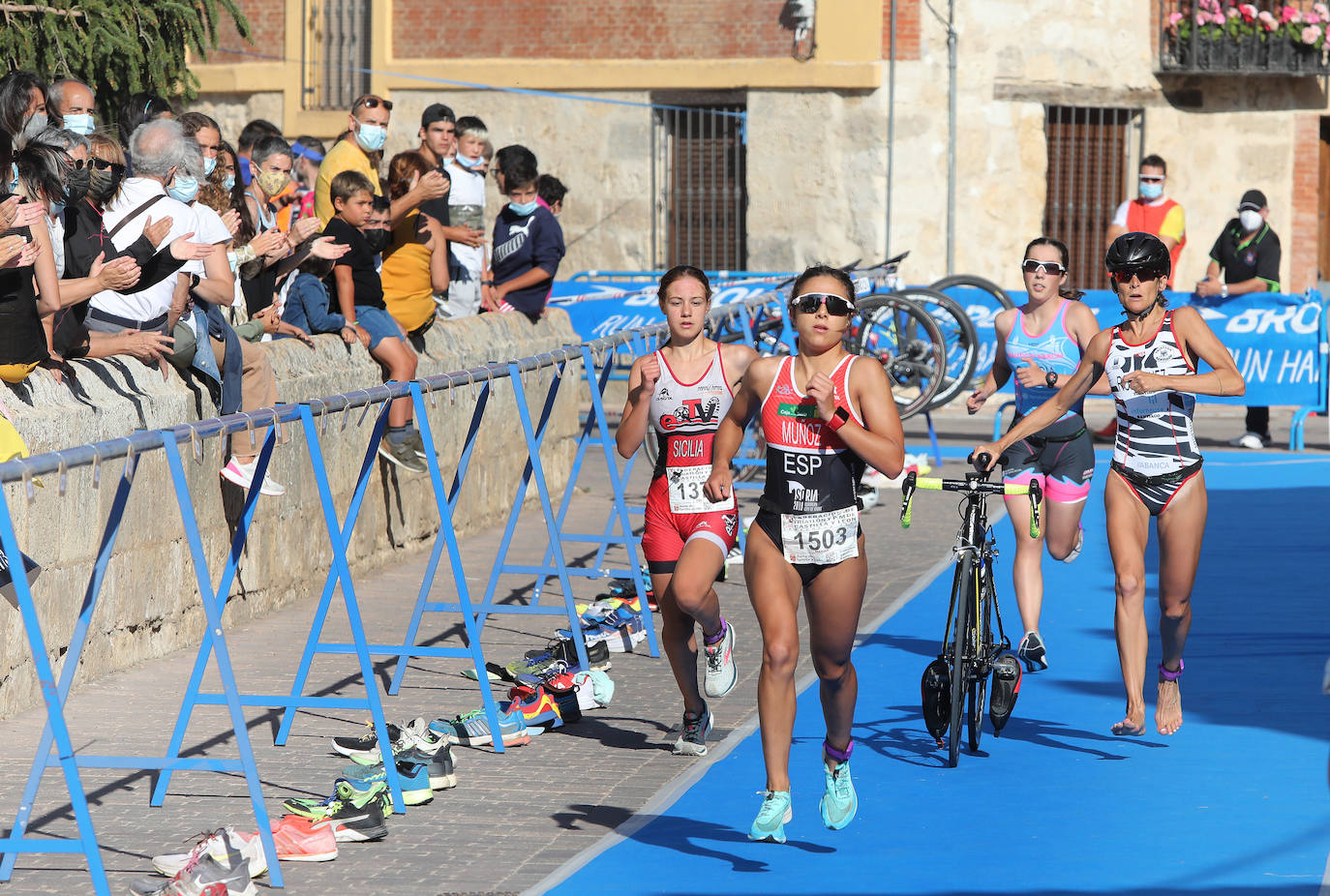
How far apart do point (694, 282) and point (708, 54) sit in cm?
1623

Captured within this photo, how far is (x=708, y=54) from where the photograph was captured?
77.1 feet

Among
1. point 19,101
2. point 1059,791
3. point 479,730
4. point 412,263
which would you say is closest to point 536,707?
point 479,730

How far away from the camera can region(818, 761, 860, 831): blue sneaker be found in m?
6.28

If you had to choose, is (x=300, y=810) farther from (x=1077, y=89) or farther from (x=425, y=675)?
(x=1077, y=89)

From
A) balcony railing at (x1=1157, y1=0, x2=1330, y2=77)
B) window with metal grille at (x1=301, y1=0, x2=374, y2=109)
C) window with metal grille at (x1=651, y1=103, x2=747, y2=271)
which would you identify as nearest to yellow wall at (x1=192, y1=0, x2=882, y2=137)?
window with metal grille at (x1=301, y1=0, x2=374, y2=109)

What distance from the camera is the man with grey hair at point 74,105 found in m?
9.69

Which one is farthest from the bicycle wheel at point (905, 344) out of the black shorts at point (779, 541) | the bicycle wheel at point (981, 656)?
the black shorts at point (779, 541)

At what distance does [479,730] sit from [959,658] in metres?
1.95

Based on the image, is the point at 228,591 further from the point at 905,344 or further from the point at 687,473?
the point at 905,344

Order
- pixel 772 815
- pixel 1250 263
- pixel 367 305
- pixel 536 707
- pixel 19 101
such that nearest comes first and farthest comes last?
pixel 772 815 < pixel 536 707 < pixel 19 101 < pixel 367 305 < pixel 1250 263

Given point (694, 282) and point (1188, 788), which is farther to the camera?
point (694, 282)

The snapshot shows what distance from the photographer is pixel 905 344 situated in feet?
52.7

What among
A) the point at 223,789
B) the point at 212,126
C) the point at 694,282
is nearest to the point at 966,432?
the point at 212,126

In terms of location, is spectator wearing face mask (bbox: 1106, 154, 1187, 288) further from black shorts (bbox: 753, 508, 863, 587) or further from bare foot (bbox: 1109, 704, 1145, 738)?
black shorts (bbox: 753, 508, 863, 587)
